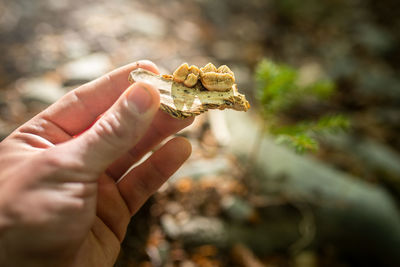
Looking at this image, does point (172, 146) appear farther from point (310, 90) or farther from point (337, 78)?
point (337, 78)

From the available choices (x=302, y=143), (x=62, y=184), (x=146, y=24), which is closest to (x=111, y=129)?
(x=62, y=184)

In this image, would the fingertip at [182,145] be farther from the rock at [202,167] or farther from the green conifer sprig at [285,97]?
the rock at [202,167]

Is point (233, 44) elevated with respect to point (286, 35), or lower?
lower

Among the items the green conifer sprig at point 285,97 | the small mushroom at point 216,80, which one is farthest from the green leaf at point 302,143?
the small mushroom at point 216,80

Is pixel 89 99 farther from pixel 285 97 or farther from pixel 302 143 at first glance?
pixel 285 97

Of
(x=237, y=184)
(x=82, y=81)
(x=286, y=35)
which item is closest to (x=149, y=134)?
(x=237, y=184)

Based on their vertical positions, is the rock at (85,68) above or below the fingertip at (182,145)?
above

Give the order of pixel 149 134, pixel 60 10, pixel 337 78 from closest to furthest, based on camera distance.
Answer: pixel 149 134, pixel 60 10, pixel 337 78

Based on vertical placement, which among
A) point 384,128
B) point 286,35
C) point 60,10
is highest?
point 286,35
